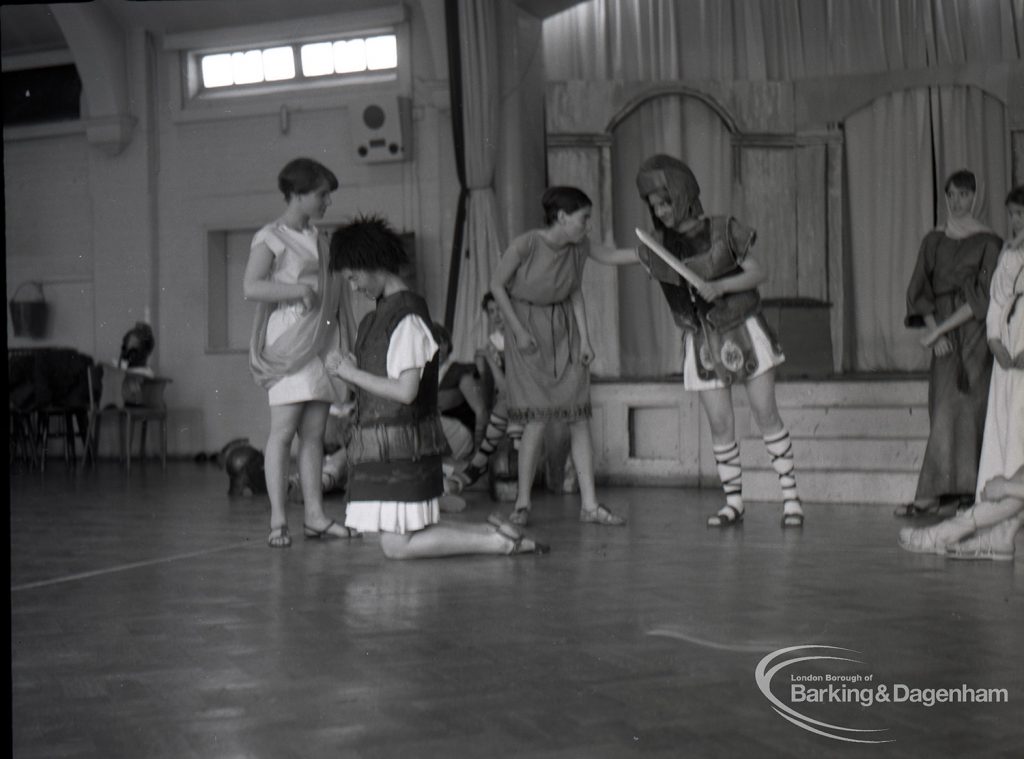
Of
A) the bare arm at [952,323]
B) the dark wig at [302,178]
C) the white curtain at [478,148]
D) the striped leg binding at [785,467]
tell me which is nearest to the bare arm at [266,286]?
the dark wig at [302,178]

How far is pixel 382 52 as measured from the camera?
10180 millimetres

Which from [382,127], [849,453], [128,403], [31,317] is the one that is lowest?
[849,453]

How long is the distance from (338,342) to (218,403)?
21.7 ft

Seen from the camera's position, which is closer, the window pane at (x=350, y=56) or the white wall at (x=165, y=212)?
the window pane at (x=350, y=56)

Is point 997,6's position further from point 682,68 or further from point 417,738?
point 417,738

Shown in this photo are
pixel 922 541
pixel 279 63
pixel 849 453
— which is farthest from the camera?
pixel 279 63

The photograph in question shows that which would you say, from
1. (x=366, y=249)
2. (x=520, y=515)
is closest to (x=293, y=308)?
(x=366, y=249)

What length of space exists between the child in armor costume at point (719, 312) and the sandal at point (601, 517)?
0.40m

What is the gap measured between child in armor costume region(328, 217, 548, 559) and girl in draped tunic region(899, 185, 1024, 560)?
1.77 meters

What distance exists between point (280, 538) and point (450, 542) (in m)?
0.87

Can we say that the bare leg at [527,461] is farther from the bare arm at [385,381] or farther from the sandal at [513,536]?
the bare arm at [385,381]

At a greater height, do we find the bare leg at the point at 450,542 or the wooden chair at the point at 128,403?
the wooden chair at the point at 128,403

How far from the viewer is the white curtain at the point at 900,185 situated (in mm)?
8914

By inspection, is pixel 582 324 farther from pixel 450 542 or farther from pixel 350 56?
pixel 350 56
